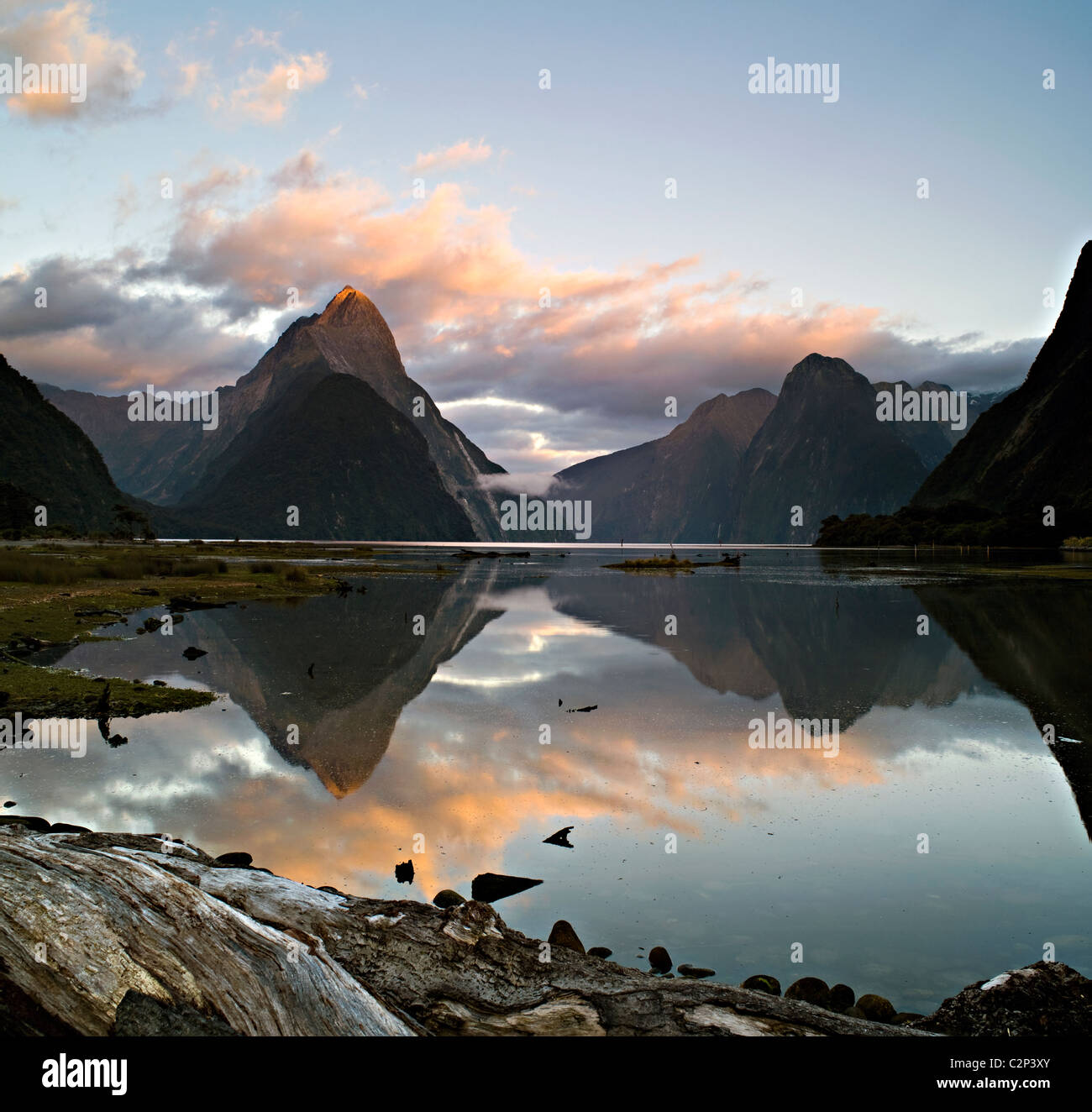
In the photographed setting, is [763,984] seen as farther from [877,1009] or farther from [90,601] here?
[90,601]

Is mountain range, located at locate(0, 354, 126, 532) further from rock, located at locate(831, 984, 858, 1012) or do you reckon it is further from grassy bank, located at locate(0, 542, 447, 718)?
rock, located at locate(831, 984, 858, 1012)

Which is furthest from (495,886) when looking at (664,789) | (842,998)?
(664,789)

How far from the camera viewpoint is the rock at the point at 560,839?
11.4m

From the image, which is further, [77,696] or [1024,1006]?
[77,696]

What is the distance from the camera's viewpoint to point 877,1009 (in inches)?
277

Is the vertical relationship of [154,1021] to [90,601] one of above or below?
below

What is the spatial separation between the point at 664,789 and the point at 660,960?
578cm

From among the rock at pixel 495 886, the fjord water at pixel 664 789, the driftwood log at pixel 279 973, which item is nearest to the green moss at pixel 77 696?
the fjord water at pixel 664 789

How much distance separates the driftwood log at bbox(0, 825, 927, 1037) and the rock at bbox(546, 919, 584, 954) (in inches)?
9.9

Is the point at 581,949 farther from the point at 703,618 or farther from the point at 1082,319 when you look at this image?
the point at 1082,319

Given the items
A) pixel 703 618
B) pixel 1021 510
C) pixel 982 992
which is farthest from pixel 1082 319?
pixel 982 992

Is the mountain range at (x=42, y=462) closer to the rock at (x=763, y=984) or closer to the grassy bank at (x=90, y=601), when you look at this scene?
the grassy bank at (x=90, y=601)

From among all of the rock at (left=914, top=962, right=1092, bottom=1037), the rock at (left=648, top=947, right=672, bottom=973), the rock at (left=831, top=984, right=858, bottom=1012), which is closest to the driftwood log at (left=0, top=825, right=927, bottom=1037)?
the rock at (left=648, top=947, right=672, bottom=973)

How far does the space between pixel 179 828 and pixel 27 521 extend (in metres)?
147
